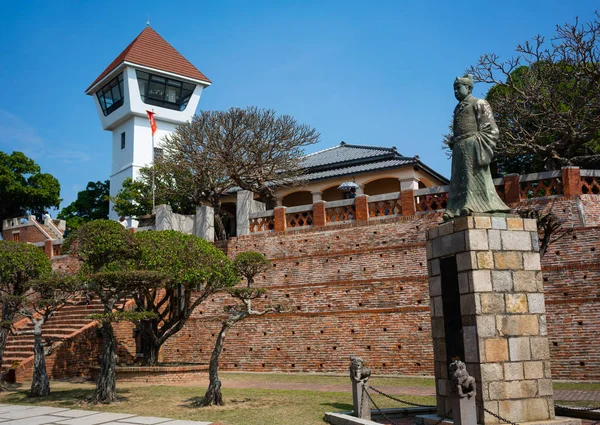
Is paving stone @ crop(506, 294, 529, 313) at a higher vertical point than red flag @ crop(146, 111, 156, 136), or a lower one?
lower

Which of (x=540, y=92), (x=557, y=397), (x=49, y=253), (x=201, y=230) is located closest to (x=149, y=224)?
(x=49, y=253)

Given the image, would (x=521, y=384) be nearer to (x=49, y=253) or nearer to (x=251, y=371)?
(x=251, y=371)

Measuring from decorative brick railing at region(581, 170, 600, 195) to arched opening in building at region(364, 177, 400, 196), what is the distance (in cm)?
Answer: 1217

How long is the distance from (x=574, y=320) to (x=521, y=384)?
23.5 ft

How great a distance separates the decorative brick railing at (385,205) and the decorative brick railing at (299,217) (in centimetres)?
223

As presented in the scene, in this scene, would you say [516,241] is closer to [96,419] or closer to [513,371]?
[513,371]

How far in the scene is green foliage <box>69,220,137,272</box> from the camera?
1365 cm

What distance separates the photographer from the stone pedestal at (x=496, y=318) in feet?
27.6

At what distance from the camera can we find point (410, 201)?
19125mm

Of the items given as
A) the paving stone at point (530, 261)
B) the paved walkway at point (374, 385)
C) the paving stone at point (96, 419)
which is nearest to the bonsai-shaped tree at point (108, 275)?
the paving stone at point (96, 419)

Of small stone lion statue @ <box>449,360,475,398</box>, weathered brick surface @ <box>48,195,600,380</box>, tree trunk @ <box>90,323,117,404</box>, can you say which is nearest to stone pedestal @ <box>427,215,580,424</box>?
small stone lion statue @ <box>449,360,475,398</box>

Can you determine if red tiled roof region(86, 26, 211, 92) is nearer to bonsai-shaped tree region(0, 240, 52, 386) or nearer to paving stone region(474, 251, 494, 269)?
bonsai-shaped tree region(0, 240, 52, 386)

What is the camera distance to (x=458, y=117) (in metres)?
9.80

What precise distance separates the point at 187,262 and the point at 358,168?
47.8 ft
